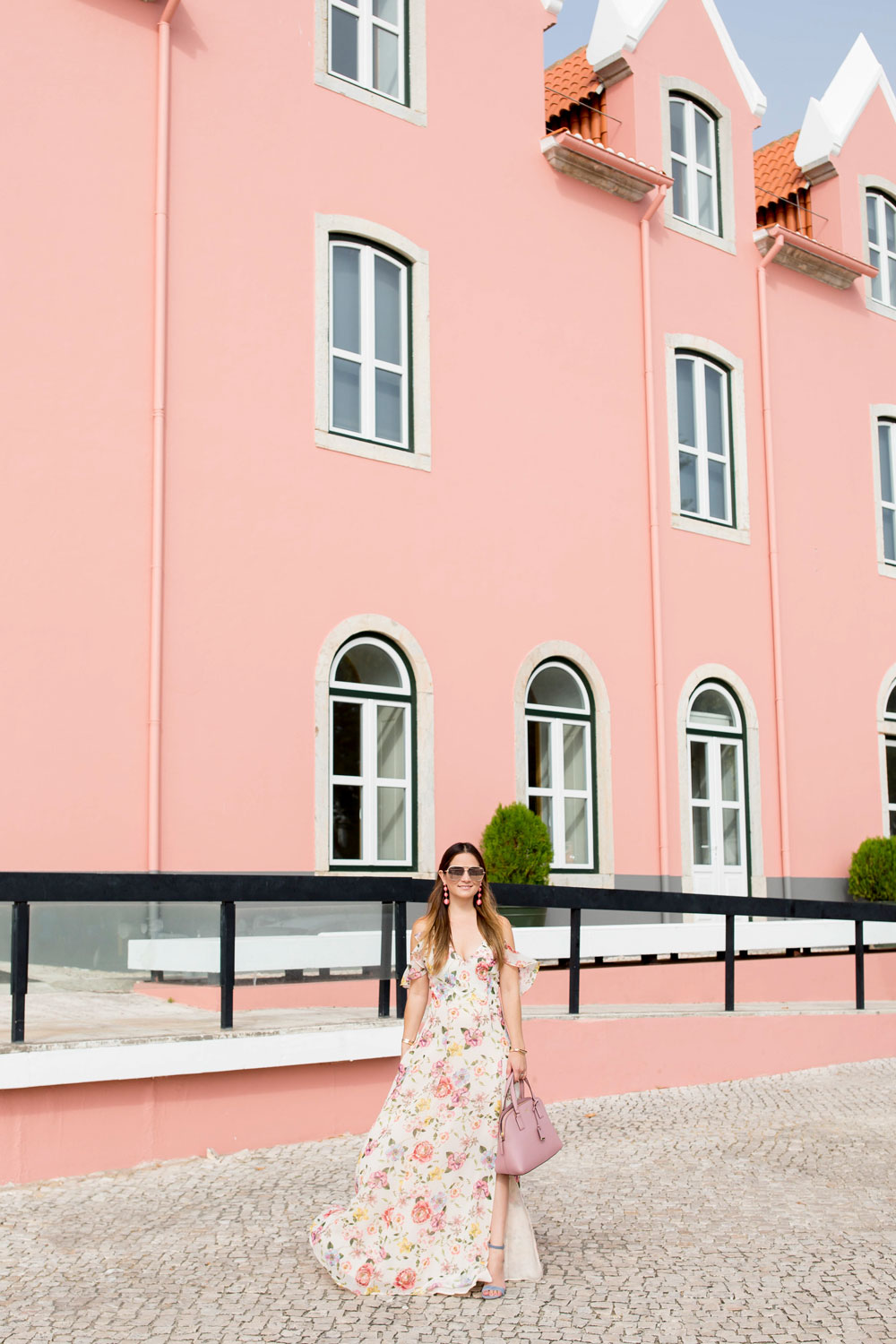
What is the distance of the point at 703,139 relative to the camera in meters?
15.6

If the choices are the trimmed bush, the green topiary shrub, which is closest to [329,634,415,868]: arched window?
the trimmed bush

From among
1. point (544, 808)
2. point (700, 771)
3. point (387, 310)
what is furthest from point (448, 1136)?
point (700, 771)

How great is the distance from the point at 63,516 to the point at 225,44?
437cm

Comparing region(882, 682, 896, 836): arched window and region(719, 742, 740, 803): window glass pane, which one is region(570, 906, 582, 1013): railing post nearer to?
region(719, 742, 740, 803): window glass pane

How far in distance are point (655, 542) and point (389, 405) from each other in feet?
10.8

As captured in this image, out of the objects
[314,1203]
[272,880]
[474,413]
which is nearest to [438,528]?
[474,413]

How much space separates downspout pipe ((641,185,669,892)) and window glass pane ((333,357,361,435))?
3514mm

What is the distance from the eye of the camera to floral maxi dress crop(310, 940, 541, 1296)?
466 centimetres

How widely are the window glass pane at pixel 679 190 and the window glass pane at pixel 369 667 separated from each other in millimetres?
6526

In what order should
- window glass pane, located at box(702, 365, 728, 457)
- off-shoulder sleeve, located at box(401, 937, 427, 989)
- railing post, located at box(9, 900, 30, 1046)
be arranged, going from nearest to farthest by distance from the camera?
off-shoulder sleeve, located at box(401, 937, 427, 989) < railing post, located at box(9, 900, 30, 1046) < window glass pane, located at box(702, 365, 728, 457)

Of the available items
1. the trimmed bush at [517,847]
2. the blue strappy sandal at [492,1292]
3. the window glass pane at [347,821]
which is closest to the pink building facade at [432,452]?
the window glass pane at [347,821]

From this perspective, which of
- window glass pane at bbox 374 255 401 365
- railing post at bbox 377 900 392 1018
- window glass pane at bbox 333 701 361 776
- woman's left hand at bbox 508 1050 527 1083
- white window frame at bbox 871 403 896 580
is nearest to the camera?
woman's left hand at bbox 508 1050 527 1083

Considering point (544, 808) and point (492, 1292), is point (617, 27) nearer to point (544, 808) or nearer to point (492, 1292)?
point (544, 808)

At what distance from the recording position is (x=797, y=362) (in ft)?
52.2
